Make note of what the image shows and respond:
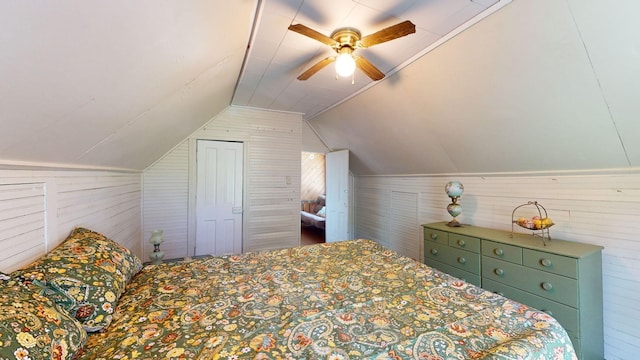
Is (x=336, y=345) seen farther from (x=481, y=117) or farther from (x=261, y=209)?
(x=261, y=209)

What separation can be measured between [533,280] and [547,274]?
4.8 inches

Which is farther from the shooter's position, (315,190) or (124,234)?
(315,190)

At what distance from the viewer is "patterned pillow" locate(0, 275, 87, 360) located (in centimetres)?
69

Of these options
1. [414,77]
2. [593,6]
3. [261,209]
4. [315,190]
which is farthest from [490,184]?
[315,190]

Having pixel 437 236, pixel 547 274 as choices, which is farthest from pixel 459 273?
pixel 547 274

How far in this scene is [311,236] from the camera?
6336mm

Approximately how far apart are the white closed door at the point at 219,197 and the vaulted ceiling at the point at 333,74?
816 mm

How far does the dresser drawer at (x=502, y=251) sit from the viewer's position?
7.00 ft

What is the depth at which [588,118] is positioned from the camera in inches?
71.4

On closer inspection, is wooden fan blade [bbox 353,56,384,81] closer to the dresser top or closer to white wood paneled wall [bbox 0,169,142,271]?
the dresser top

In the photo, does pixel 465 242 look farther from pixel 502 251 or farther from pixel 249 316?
pixel 249 316

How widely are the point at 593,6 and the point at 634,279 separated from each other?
1.96 meters

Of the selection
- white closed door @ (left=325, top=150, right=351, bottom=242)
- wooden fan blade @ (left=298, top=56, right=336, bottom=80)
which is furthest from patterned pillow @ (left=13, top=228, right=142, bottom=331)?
white closed door @ (left=325, top=150, right=351, bottom=242)

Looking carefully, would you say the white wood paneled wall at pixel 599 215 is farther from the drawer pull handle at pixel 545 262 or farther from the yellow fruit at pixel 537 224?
the drawer pull handle at pixel 545 262
